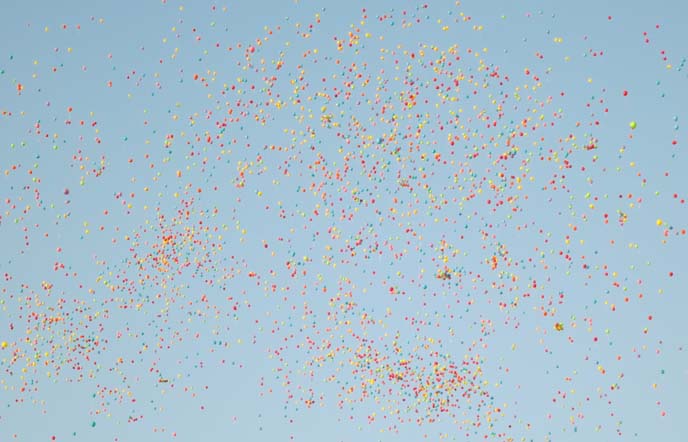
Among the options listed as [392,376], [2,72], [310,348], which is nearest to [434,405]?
[392,376]

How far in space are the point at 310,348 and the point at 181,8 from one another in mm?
5099

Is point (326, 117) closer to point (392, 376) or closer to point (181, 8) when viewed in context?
point (181, 8)

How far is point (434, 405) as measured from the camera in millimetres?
17953

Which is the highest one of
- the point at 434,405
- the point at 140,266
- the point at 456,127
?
the point at 456,127

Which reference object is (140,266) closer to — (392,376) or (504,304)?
(392,376)

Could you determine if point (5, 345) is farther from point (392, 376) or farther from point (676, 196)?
point (676, 196)

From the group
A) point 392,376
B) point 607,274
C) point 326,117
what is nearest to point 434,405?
point 392,376

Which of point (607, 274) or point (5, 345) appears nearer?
point (607, 274)

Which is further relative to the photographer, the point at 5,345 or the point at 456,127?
the point at 5,345

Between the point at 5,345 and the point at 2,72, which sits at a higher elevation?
the point at 2,72

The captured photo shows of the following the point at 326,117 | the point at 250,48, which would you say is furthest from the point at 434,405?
the point at 250,48

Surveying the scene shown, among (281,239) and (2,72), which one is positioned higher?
(2,72)

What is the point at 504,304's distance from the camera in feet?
58.0

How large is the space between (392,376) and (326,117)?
149 inches
